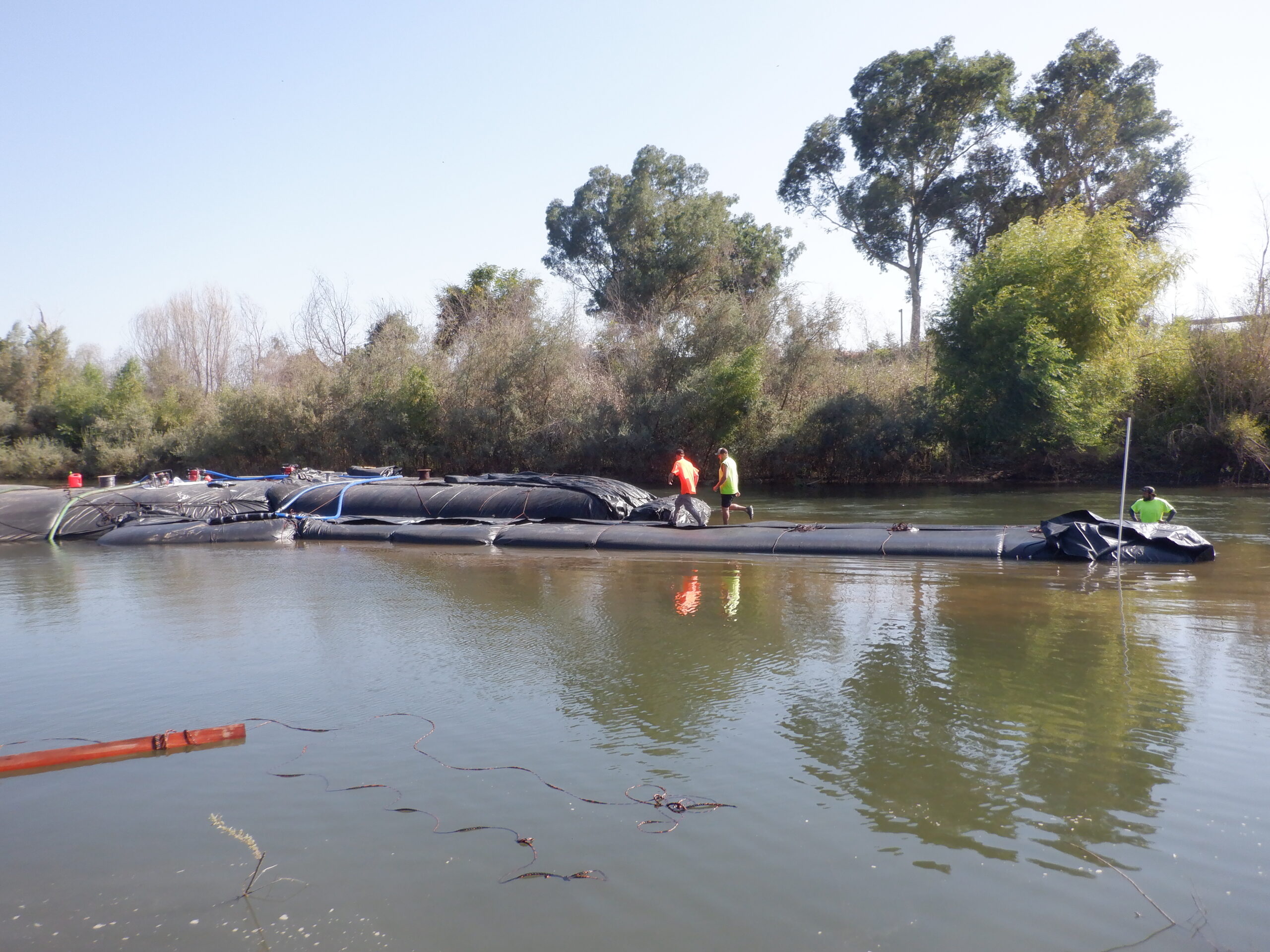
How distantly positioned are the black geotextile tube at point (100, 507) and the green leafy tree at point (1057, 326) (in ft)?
58.2

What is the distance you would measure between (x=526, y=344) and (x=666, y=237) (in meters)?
10.8

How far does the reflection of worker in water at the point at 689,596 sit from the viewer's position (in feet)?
30.4

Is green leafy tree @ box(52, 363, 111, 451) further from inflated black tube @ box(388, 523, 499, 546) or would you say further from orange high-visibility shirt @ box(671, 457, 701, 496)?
orange high-visibility shirt @ box(671, 457, 701, 496)

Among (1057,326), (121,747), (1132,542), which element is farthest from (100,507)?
(1057,326)

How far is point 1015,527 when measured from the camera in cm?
1260

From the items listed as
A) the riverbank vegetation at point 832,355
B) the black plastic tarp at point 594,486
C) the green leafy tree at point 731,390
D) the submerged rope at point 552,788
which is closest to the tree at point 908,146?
the riverbank vegetation at point 832,355

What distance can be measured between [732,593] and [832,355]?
1852cm

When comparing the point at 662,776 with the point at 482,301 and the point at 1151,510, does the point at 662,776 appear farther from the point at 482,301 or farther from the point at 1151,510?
the point at 482,301

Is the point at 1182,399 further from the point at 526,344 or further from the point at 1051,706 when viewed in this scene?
the point at 1051,706

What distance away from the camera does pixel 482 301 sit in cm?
3331

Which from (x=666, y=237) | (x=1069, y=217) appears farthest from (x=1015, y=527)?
(x=666, y=237)

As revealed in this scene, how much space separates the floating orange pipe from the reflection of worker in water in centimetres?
468

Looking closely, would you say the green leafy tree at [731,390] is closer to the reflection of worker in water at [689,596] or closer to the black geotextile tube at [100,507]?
the black geotextile tube at [100,507]

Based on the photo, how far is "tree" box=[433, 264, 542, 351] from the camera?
31969 mm
